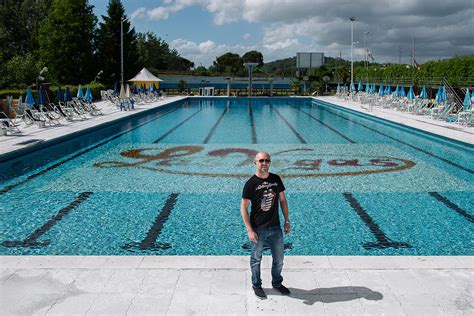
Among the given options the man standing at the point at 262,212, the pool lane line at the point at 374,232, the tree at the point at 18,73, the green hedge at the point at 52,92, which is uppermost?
the tree at the point at 18,73

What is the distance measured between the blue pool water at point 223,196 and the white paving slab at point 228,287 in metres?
0.99

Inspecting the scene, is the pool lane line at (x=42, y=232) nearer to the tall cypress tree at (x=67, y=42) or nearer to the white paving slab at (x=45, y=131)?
the white paving slab at (x=45, y=131)

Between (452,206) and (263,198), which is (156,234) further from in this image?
(452,206)

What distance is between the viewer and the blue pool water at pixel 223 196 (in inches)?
218

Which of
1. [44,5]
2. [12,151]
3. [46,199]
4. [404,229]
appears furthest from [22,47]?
[404,229]

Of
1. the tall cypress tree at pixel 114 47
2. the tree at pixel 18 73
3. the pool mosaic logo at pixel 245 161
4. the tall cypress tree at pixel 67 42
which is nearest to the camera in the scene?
the pool mosaic logo at pixel 245 161

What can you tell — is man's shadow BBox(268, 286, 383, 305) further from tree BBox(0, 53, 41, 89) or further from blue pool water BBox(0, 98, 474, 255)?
tree BBox(0, 53, 41, 89)

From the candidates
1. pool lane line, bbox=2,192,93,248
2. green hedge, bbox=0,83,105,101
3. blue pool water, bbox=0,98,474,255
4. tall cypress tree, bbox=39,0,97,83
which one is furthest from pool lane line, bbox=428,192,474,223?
tall cypress tree, bbox=39,0,97,83

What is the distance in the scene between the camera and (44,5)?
47.3 m

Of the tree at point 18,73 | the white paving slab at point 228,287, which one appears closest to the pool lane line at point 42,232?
the white paving slab at point 228,287

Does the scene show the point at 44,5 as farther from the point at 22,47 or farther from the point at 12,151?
the point at 12,151

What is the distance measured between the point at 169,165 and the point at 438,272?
6.88 meters

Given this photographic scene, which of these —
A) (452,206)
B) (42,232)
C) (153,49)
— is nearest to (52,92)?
(42,232)

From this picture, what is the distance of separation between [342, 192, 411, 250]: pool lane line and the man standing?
2189 mm
